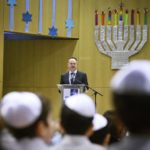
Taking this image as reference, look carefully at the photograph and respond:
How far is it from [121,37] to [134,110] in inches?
309

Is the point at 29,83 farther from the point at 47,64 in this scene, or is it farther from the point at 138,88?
the point at 138,88

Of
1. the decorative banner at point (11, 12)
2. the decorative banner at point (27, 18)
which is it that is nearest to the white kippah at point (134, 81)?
the decorative banner at point (11, 12)

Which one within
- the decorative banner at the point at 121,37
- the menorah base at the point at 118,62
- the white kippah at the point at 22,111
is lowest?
the white kippah at the point at 22,111

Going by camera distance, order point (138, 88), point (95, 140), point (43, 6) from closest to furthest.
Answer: point (138, 88) < point (95, 140) < point (43, 6)

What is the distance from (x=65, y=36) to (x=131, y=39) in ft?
4.76

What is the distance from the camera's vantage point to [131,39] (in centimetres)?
890

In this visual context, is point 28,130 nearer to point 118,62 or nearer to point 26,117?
point 26,117

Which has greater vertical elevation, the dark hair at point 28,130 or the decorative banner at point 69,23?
the decorative banner at point 69,23

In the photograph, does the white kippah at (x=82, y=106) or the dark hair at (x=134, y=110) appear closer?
the dark hair at (x=134, y=110)

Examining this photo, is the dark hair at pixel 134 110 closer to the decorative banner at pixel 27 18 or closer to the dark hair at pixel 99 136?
the dark hair at pixel 99 136

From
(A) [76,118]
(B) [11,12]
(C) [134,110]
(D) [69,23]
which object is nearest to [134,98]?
(C) [134,110]

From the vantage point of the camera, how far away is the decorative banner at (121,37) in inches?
349

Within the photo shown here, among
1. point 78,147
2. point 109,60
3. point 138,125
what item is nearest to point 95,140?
point 78,147

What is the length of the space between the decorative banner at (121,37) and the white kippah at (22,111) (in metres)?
7.32
